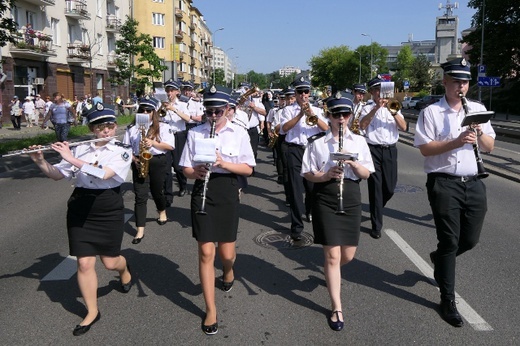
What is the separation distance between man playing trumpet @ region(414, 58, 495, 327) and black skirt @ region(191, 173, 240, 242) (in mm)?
1710

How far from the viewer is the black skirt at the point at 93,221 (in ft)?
13.4

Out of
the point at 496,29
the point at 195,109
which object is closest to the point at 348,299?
the point at 195,109

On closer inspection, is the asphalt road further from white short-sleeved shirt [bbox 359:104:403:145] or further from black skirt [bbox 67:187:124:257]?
white short-sleeved shirt [bbox 359:104:403:145]

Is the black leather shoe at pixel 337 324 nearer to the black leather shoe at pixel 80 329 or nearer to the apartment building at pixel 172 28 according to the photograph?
the black leather shoe at pixel 80 329

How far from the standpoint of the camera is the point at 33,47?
3061cm

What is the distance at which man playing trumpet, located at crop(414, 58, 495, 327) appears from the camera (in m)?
4.21

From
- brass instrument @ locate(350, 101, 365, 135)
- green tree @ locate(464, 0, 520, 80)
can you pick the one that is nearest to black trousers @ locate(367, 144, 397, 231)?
brass instrument @ locate(350, 101, 365, 135)

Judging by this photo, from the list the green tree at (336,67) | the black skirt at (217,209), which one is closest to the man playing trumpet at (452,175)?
the black skirt at (217,209)

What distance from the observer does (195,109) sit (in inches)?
404

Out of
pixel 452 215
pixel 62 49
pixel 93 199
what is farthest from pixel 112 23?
pixel 452 215

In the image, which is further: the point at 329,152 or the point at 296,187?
the point at 296,187

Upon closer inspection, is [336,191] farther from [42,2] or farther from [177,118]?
[42,2]

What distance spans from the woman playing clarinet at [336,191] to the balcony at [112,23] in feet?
148

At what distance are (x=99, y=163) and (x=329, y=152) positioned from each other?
1.97 meters
